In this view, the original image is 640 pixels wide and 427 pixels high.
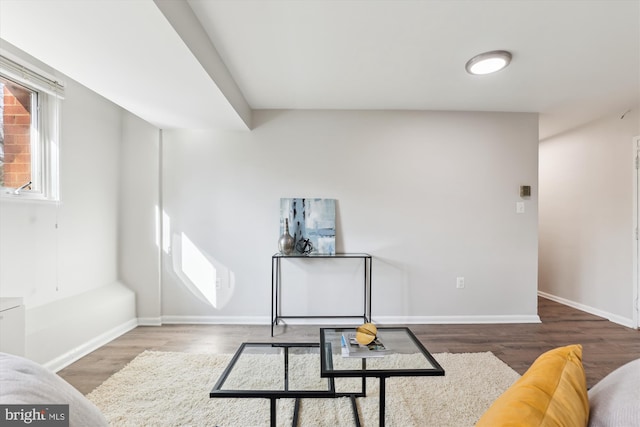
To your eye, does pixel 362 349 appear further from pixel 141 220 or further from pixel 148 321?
pixel 141 220

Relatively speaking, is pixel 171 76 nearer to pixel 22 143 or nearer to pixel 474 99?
pixel 22 143

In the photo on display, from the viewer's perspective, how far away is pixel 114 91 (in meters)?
2.24

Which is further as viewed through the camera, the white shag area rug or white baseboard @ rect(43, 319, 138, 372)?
white baseboard @ rect(43, 319, 138, 372)

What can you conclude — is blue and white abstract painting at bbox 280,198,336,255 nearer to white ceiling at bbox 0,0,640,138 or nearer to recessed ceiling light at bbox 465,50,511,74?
white ceiling at bbox 0,0,640,138

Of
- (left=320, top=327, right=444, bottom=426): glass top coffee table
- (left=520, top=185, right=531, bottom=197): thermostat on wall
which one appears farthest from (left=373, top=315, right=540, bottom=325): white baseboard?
(left=320, top=327, right=444, bottom=426): glass top coffee table

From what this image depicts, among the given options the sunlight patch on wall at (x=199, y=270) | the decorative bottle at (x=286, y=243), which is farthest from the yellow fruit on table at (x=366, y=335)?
the sunlight patch on wall at (x=199, y=270)

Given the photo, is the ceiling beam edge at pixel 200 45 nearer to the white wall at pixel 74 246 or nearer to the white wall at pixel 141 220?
the white wall at pixel 141 220

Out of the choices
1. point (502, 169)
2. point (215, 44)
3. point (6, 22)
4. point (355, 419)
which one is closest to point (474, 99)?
point (502, 169)

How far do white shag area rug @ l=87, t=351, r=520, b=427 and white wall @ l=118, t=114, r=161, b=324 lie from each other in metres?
1.08

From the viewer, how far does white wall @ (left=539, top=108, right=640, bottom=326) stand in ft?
10.9

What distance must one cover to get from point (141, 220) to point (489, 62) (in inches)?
140

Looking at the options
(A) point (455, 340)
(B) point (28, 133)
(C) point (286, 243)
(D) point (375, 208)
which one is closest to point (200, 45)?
(B) point (28, 133)

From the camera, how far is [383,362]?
1443 millimetres

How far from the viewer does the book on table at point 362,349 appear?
1506 millimetres
